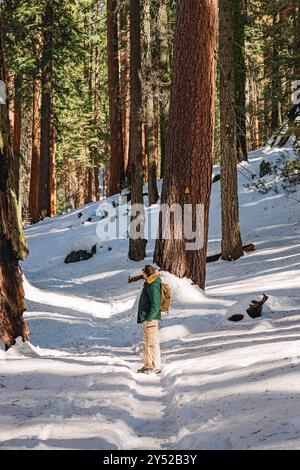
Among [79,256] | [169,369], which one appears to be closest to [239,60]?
[79,256]

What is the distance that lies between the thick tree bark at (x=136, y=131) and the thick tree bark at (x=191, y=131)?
5485mm

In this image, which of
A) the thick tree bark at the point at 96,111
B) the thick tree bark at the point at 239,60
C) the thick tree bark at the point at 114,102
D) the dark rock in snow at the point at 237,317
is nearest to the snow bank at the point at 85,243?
the thick tree bark at the point at 114,102

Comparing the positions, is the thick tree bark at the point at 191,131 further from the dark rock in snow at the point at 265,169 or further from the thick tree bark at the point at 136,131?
the dark rock in snow at the point at 265,169

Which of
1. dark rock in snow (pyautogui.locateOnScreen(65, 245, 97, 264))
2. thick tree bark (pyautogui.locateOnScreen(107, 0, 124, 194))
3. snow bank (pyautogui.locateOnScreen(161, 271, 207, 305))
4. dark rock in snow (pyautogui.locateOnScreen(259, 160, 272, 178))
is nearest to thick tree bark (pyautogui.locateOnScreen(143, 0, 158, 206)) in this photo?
thick tree bark (pyautogui.locateOnScreen(107, 0, 124, 194))

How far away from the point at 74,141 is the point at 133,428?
34.7 metres

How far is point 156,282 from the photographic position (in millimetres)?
8234

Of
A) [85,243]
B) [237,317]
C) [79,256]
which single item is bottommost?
[79,256]

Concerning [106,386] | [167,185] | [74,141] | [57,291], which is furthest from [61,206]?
[106,386]

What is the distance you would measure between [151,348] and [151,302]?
0.74m

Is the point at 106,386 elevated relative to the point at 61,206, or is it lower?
elevated

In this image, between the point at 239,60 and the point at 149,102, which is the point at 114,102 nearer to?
the point at 149,102

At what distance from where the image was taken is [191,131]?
11.0 meters

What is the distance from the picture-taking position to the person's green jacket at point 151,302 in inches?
320

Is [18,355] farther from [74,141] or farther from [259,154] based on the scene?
[74,141]
